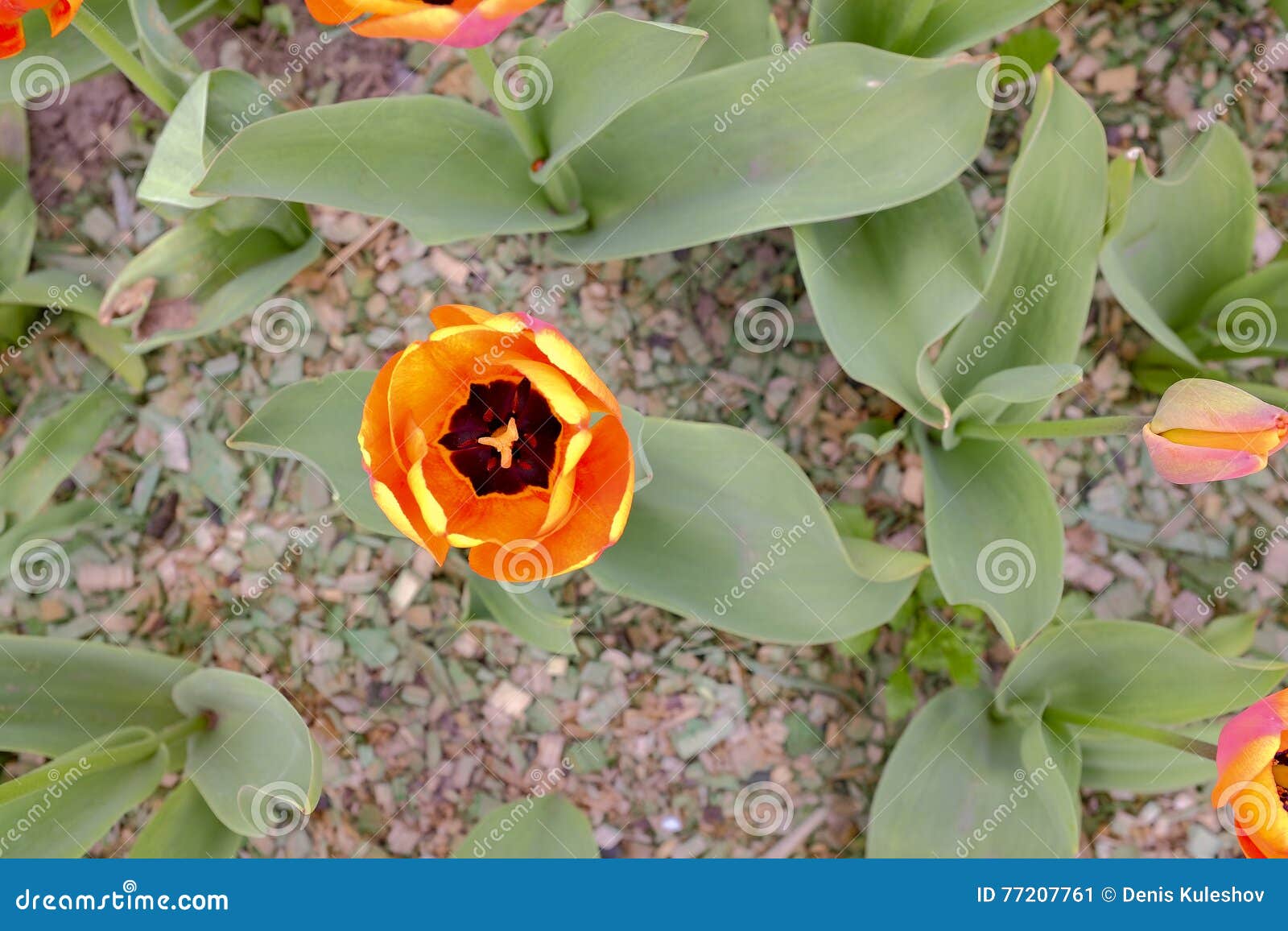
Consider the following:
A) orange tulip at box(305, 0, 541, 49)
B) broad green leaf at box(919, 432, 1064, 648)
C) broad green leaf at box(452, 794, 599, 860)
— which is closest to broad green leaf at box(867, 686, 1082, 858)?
broad green leaf at box(919, 432, 1064, 648)

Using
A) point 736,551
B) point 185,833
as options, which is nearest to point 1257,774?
point 736,551

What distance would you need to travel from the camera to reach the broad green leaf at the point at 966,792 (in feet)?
5.48

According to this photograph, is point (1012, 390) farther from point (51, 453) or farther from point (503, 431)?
point (51, 453)

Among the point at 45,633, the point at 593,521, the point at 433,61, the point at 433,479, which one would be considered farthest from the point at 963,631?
the point at 45,633

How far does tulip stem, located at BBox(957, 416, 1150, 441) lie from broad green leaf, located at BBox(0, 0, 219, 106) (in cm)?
156

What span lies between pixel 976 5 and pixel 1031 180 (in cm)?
32

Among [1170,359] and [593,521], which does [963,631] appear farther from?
[593,521]

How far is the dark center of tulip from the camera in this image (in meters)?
1.39

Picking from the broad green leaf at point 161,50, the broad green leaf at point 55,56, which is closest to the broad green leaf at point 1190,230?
the broad green leaf at point 161,50

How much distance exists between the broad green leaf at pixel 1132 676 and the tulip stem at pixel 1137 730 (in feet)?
0.12

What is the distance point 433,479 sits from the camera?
4.38 ft

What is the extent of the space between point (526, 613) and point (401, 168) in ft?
2.36

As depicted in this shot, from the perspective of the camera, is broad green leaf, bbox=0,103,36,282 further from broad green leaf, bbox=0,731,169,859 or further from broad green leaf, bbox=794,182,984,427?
broad green leaf, bbox=794,182,984,427

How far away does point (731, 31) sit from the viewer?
174 centimetres
